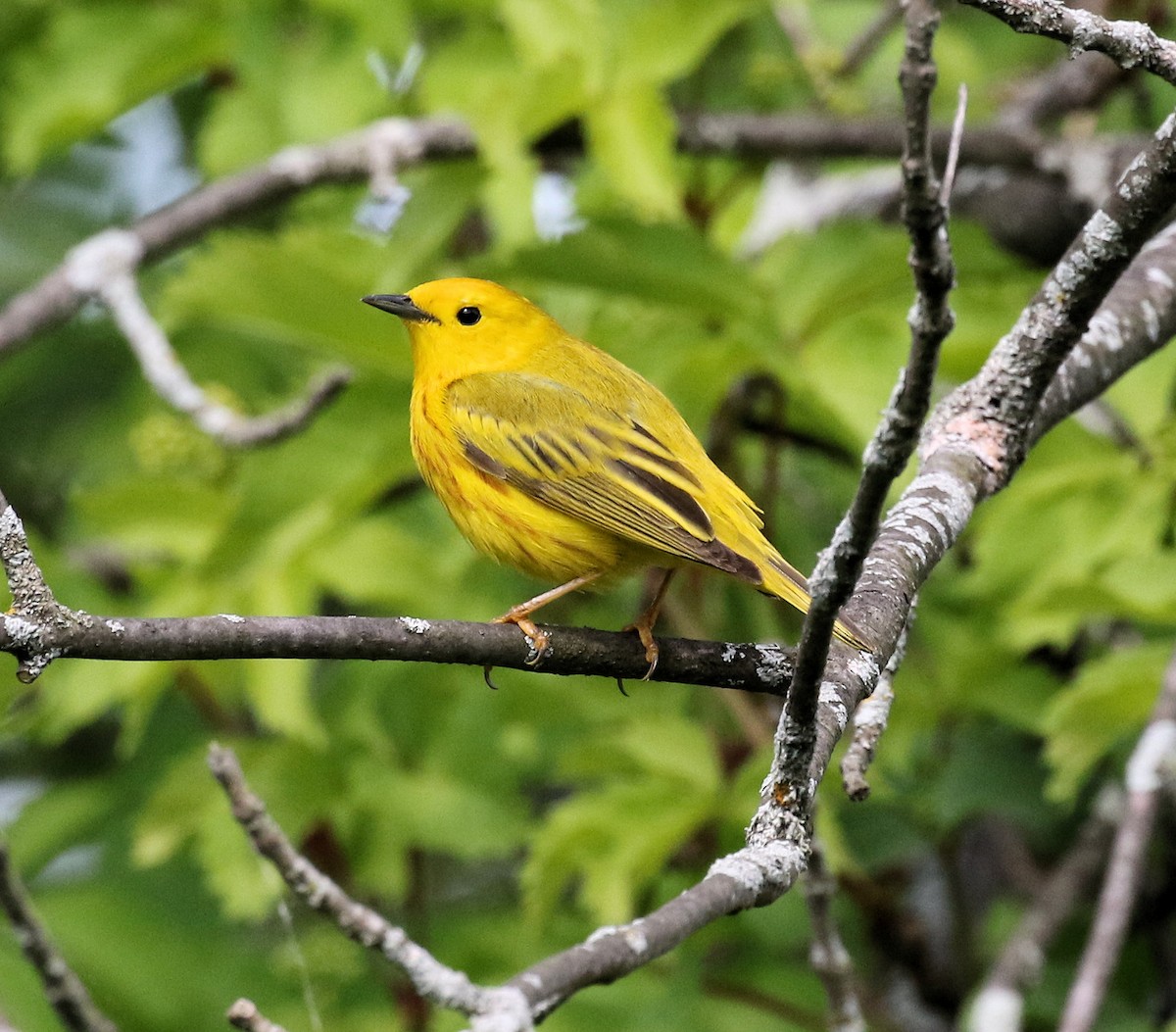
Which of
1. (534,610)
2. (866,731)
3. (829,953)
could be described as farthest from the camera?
(534,610)

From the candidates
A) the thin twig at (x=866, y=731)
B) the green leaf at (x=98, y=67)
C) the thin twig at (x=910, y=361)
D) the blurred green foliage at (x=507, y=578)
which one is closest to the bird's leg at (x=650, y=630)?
the thin twig at (x=866, y=731)

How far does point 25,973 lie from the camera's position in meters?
4.59

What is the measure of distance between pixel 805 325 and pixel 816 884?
1.67m

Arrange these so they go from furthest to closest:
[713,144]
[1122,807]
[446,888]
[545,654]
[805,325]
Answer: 1. [446,888]
2. [713,144]
3. [1122,807]
4. [805,325]
5. [545,654]

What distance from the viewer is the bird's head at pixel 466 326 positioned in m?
4.53

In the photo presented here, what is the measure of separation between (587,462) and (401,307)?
3.30 ft

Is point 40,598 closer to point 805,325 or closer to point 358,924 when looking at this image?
point 358,924

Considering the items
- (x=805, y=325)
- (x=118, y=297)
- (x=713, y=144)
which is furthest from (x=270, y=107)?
(x=805, y=325)

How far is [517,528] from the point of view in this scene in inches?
150

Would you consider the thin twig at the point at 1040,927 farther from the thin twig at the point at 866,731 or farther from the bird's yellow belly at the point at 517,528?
the thin twig at the point at 866,731

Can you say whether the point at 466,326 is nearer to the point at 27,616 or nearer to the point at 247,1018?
the point at 27,616

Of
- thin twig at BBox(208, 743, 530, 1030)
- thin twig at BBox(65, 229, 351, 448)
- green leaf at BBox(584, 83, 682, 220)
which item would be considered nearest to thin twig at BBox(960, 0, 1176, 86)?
thin twig at BBox(208, 743, 530, 1030)

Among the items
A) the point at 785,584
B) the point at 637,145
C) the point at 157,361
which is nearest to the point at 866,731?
the point at 785,584

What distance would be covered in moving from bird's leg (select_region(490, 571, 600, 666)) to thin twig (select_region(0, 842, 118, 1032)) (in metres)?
1.06
